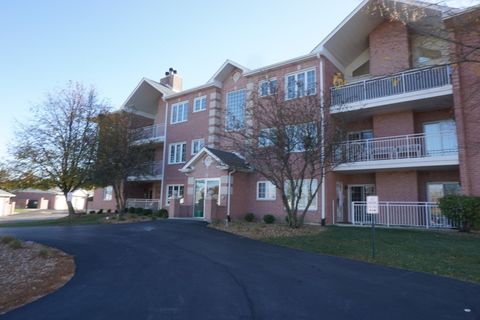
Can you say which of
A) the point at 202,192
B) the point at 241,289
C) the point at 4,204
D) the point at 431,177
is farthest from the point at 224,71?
the point at 4,204

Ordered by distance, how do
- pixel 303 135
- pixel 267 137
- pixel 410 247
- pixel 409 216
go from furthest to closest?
pixel 409 216
pixel 267 137
pixel 303 135
pixel 410 247

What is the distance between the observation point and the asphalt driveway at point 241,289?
545 centimetres

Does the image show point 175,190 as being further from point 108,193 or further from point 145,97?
point 145,97

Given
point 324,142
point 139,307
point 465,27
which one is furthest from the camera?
point 324,142

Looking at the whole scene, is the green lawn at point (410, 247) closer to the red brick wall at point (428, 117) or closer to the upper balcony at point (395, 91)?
the red brick wall at point (428, 117)

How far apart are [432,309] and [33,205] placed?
67.1 metres

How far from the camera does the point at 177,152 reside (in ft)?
87.2

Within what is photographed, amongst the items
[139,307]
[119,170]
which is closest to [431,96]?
[139,307]

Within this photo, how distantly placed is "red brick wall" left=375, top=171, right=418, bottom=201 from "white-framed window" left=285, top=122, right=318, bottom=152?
5.96 metres

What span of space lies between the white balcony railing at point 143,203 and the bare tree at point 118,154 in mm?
→ 3274

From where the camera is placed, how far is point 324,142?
1530cm

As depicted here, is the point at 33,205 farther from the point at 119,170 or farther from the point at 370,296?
the point at 370,296

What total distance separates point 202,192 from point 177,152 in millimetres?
6189

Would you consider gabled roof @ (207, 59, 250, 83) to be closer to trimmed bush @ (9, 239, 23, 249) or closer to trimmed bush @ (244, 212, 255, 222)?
trimmed bush @ (244, 212, 255, 222)
